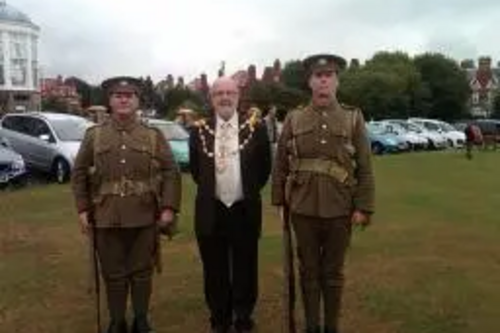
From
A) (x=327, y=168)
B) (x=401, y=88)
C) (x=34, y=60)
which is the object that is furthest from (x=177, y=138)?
(x=34, y=60)

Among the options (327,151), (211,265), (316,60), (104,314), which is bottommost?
(104,314)

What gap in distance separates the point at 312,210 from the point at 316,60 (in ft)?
3.34

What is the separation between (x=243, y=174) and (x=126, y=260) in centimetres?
103

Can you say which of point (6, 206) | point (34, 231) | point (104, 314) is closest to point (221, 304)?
point (104, 314)

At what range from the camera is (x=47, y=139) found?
2142 centimetres

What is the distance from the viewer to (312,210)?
624 cm

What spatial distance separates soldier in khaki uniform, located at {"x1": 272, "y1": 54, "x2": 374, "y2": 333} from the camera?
6215mm

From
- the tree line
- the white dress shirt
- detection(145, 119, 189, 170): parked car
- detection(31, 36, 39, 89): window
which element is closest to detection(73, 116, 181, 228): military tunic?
the white dress shirt

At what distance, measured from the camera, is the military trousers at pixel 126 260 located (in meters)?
6.42

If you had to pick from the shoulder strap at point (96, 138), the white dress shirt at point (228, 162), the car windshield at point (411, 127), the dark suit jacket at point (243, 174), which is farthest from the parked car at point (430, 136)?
the shoulder strap at point (96, 138)

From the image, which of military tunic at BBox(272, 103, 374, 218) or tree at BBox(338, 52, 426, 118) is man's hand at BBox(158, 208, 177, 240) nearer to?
military tunic at BBox(272, 103, 374, 218)

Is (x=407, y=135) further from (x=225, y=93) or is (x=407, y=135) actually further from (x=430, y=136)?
(x=225, y=93)

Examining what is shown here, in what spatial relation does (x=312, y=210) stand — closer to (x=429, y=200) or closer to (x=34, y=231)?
(x=34, y=231)

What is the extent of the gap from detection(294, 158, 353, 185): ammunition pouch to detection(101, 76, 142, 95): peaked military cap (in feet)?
4.27
